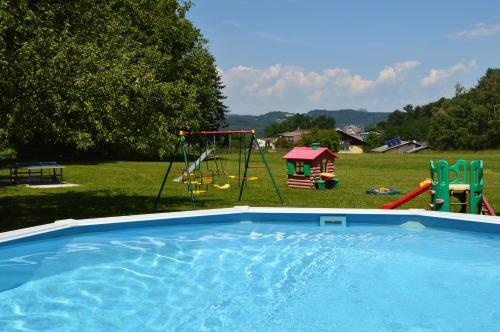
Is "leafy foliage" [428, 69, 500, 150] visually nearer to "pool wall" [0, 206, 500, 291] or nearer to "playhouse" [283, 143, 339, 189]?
"playhouse" [283, 143, 339, 189]

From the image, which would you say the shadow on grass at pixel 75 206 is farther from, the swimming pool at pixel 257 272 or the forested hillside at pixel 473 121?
the forested hillside at pixel 473 121

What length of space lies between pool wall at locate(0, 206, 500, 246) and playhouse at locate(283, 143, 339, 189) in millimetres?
6920

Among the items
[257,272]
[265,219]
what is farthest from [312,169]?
[257,272]

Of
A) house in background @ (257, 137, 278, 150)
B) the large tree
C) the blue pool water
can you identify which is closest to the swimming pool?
the blue pool water

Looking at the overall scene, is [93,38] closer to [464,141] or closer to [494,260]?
[494,260]

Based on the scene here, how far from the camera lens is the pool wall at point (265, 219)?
973 cm

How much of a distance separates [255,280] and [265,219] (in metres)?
3.61

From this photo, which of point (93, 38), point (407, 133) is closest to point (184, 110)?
point (93, 38)

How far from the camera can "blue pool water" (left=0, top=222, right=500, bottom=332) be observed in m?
6.34

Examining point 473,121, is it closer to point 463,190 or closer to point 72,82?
point 463,190

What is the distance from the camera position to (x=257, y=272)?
8.38 metres

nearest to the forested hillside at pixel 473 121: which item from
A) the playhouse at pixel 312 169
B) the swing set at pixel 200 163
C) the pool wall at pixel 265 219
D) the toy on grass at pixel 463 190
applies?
the playhouse at pixel 312 169

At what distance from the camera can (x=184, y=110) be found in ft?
101

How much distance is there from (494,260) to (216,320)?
565cm
